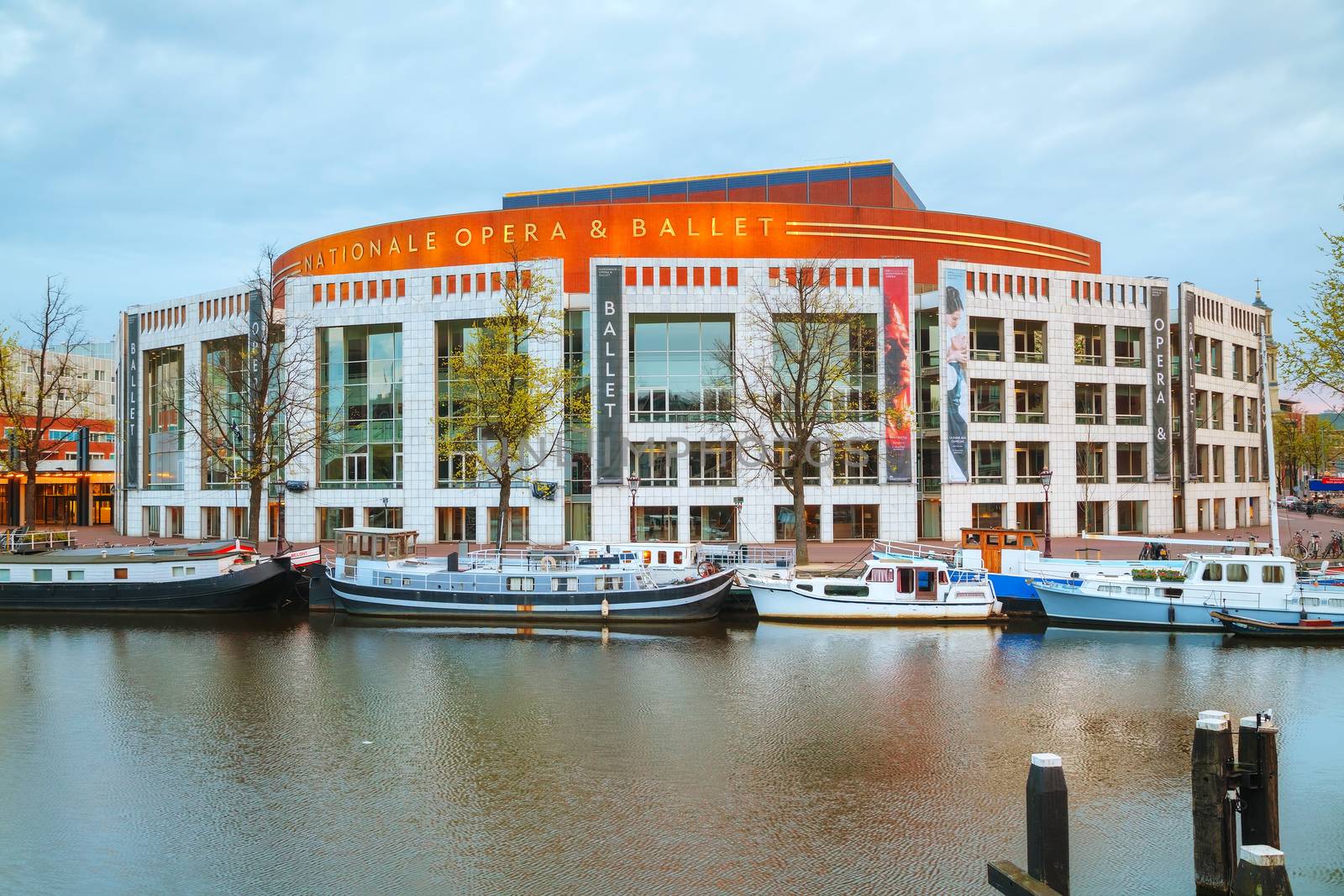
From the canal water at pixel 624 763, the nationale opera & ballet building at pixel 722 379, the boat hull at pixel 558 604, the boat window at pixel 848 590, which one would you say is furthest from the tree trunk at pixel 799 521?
the canal water at pixel 624 763

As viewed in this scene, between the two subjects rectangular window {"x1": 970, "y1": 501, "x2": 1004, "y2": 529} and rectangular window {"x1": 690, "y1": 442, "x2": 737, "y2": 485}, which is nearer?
rectangular window {"x1": 690, "y1": 442, "x2": 737, "y2": 485}

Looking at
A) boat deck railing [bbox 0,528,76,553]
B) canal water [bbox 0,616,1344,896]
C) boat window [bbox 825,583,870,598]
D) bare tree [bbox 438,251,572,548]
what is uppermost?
bare tree [bbox 438,251,572,548]

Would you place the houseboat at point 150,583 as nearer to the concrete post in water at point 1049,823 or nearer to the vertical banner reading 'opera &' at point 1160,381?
the concrete post in water at point 1049,823

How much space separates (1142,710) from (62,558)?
42887 mm

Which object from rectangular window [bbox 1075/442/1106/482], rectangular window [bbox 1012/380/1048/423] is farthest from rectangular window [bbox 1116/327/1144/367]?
rectangular window [bbox 1012/380/1048/423]

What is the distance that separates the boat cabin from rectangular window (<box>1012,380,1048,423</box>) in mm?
23267

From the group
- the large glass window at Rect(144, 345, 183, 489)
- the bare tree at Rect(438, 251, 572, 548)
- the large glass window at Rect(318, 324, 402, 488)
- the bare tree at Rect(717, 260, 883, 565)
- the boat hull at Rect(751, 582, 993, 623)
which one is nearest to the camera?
the boat hull at Rect(751, 582, 993, 623)

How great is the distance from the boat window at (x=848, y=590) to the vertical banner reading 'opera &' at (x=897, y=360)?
795 inches

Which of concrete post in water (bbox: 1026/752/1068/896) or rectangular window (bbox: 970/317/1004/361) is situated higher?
rectangular window (bbox: 970/317/1004/361)

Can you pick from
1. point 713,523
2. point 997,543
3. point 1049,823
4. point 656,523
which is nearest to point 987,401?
point 713,523

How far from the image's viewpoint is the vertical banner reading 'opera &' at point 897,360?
55.5 m

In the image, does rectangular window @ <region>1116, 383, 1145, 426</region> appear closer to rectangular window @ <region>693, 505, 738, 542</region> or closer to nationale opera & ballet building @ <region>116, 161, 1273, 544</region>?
nationale opera & ballet building @ <region>116, 161, 1273, 544</region>

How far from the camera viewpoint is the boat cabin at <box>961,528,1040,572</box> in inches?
1544

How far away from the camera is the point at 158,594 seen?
39.7m
